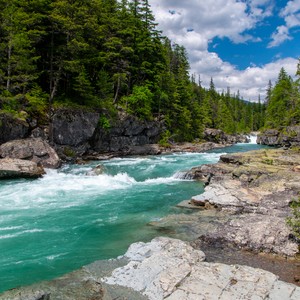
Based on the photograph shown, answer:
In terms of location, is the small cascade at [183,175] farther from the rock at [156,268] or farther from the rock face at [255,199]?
the rock at [156,268]

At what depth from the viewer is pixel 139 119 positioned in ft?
136

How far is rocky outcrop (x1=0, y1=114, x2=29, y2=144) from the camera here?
2608cm

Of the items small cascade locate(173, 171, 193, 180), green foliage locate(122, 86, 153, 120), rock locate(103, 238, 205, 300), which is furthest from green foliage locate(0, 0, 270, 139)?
rock locate(103, 238, 205, 300)

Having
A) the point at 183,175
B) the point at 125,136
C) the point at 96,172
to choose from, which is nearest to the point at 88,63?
the point at 125,136

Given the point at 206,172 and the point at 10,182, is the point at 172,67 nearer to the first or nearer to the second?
the point at 206,172

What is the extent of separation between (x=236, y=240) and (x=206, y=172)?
12.7m

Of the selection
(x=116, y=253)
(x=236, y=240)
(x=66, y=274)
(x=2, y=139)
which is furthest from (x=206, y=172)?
(x=2, y=139)

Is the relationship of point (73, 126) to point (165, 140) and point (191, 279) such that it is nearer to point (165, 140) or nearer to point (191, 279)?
point (165, 140)

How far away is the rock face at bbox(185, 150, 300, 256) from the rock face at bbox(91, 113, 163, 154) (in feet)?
50.5

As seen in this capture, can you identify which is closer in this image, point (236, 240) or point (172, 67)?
point (236, 240)

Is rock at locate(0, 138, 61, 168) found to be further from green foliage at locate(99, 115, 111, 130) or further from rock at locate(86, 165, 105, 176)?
green foliage at locate(99, 115, 111, 130)

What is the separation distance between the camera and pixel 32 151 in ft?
83.3

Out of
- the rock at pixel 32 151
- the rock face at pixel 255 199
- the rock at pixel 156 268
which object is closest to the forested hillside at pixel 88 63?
the rock at pixel 32 151

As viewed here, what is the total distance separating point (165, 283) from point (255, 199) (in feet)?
30.5
